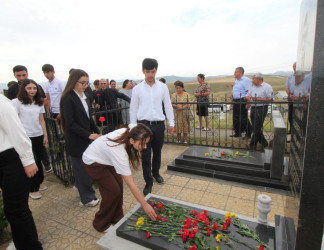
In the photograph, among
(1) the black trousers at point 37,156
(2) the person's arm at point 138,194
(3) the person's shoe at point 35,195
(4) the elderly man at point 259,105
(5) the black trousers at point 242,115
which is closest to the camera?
(2) the person's arm at point 138,194

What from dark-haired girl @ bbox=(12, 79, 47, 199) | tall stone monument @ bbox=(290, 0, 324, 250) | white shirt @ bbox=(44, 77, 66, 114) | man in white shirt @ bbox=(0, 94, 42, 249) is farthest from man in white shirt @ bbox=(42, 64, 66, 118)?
tall stone monument @ bbox=(290, 0, 324, 250)

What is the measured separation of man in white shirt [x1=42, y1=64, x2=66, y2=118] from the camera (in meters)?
4.82

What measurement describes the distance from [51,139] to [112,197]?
7.10 ft

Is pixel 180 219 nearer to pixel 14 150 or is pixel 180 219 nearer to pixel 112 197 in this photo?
pixel 112 197

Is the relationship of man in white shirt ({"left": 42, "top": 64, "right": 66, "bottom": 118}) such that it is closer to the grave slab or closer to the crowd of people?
the crowd of people

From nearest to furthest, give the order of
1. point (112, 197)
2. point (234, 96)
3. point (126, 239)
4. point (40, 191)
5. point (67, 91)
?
1. point (126, 239)
2. point (112, 197)
3. point (67, 91)
4. point (40, 191)
5. point (234, 96)

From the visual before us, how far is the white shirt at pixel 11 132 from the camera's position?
1765 millimetres

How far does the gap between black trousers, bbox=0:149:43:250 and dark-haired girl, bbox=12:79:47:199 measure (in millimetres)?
1356

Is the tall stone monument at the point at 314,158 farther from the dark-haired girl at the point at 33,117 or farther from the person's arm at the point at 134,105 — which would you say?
the dark-haired girl at the point at 33,117

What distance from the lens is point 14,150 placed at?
6.17 feet

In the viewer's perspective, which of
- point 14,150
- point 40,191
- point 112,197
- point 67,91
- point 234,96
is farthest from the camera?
point 234,96

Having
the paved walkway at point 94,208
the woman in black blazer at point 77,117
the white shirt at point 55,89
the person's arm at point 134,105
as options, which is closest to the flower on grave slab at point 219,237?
the paved walkway at point 94,208

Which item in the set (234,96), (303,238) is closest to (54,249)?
(303,238)

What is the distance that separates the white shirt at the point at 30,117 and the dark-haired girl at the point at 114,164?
4.64ft
